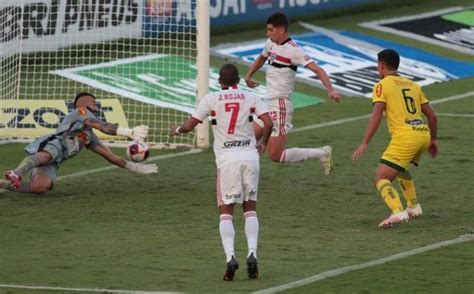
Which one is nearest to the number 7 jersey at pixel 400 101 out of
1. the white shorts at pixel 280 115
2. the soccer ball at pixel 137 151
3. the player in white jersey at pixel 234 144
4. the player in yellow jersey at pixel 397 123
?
the player in yellow jersey at pixel 397 123

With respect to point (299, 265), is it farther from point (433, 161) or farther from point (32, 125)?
point (32, 125)

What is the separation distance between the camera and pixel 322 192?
16688 millimetres

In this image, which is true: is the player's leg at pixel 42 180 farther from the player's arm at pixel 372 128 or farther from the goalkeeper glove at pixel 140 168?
the player's arm at pixel 372 128

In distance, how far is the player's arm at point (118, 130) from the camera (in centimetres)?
1573

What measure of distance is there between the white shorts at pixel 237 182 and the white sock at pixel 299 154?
5.07 metres

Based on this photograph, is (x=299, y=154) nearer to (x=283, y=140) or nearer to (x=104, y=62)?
(x=283, y=140)

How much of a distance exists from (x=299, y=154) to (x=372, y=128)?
3.24 metres

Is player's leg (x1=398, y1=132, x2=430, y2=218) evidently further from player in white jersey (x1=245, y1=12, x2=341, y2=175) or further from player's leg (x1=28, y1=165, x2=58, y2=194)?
player's leg (x1=28, y1=165, x2=58, y2=194)

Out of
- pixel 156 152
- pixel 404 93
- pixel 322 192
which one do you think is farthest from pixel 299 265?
pixel 156 152

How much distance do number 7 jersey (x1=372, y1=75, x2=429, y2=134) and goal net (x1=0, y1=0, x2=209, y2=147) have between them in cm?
580

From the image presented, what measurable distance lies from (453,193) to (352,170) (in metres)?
2.18

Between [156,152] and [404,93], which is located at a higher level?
[404,93]

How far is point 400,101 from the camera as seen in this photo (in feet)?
47.1

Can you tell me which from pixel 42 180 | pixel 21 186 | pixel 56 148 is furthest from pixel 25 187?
pixel 56 148
